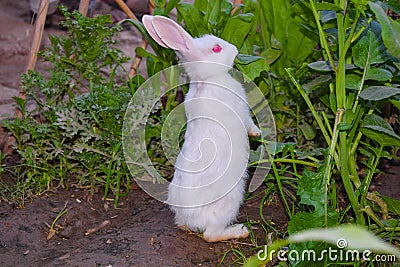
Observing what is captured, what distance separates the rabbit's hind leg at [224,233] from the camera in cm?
245

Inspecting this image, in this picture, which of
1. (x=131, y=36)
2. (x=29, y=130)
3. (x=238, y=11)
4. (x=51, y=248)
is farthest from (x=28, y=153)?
(x=131, y=36)

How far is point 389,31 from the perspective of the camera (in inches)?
71.2

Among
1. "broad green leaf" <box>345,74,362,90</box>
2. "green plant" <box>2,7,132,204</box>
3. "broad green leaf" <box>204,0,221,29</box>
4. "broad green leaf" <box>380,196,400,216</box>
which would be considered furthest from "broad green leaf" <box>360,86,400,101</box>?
"green plant" <box>2,7,132,204</box>

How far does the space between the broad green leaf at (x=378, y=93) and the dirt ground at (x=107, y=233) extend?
0.77 m

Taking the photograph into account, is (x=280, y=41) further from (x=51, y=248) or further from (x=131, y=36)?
(x=131, y=36)

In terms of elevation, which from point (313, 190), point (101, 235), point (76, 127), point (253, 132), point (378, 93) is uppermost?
point (378, 93)

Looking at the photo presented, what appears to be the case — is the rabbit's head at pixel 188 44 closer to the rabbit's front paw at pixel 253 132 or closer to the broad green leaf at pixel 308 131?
the rabbit's front paw at pixel 253 132

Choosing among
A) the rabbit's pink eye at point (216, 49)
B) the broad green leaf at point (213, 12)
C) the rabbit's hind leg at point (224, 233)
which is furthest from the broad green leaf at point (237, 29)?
the rabbit's hind leg at point (224, 233)

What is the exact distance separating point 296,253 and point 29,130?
64.9 inches

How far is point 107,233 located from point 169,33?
3.25ft

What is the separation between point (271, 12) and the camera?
3.21m

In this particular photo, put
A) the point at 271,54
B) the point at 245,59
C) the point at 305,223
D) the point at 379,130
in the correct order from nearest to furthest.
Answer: the point at 305,223 → the point at 379,130 → the point at 245,59 → the point at 271,54

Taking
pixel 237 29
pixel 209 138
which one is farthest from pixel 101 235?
pixel 237 29

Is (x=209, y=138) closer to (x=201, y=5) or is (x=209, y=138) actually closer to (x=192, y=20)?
(x=192, y=20)
